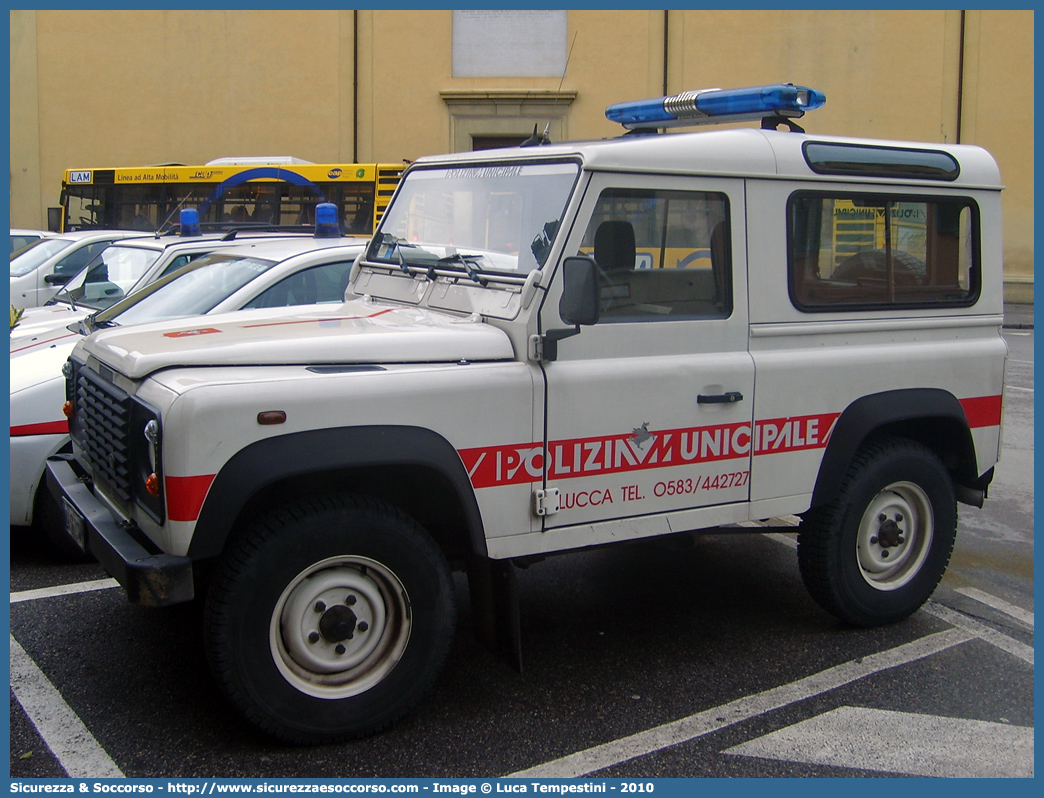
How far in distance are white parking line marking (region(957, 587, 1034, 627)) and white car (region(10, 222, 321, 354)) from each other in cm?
525

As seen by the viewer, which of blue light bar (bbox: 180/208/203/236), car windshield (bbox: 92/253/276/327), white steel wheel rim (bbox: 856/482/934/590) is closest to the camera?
white steel wheel rim (bbox: 856/482/934/590)

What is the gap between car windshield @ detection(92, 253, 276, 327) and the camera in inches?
247

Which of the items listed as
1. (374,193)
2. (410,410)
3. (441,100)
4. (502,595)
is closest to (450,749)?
(502,595)

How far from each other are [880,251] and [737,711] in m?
2.15

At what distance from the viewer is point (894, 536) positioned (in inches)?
191

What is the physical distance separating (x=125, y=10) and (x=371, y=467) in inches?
901

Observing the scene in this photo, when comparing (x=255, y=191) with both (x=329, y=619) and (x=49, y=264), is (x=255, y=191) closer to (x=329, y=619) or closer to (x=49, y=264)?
(x=49, y=264)

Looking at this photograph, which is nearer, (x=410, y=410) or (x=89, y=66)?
(x=410, y=410)

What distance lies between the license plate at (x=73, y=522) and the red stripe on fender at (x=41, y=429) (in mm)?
1281

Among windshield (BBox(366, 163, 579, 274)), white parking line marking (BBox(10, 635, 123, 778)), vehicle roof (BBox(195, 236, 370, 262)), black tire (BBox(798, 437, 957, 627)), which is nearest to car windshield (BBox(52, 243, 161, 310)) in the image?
vehicle roof (BBox(195, 236, 370, 262))

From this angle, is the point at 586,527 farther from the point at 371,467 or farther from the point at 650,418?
the point at 371,467

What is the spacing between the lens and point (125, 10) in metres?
22.9

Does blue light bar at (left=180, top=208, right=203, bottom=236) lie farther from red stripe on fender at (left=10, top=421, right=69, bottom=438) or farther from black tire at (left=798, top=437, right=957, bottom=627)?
black tire at (left=798, top=437, right=957, bottom=627)

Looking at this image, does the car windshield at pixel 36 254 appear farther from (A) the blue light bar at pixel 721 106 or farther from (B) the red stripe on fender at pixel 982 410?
(B) the red stripe on fender at pixel 982 410
